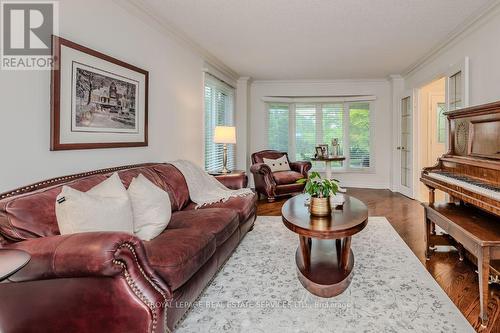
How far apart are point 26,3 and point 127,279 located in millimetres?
1992

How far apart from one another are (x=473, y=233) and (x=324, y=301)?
109 centimetres

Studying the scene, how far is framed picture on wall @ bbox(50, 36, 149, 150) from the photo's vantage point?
2.15 m

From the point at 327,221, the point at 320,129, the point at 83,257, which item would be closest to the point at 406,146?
the point at 320,129

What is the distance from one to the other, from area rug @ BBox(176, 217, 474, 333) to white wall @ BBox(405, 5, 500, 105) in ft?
6.53

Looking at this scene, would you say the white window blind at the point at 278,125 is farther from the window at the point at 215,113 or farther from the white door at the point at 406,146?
the white door at the point at 406,146

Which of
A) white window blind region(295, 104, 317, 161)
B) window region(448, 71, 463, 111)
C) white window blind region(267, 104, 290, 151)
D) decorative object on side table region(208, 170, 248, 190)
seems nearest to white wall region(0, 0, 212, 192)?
decorative object on side table region(208, 170, 248, 190)

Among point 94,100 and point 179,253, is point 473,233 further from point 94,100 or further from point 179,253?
point 94,100

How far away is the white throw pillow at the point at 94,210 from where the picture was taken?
1.55 meters

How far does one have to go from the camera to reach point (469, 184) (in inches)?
90.8

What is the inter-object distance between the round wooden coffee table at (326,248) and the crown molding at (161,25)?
7.91 feet

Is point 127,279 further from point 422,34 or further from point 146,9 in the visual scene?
point 422,34

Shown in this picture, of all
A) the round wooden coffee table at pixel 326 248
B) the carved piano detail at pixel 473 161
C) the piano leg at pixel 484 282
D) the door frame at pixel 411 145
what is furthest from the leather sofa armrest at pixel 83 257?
the door frame at pixel 411 145

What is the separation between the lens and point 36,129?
6.59 ft

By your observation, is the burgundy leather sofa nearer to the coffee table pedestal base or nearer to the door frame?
the coffee table pedestal base
